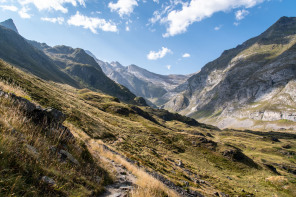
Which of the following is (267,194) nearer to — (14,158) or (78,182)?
(78,182)

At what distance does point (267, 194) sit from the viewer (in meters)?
30.1

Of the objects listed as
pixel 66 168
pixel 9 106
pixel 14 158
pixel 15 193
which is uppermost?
pixel 9 106

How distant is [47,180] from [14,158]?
1138mm

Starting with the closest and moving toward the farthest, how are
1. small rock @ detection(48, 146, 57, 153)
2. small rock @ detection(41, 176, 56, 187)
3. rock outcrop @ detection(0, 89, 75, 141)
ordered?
1. small rock @ detection(41, 176, 56, 187)
2. small rock @ detection(48, 146, 57, 153)
3. rock outcrop @ detection(0, 89, 75, 141)

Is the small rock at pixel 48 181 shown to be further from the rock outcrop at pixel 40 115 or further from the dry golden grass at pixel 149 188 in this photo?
the dry golden grass at pixel 149 188

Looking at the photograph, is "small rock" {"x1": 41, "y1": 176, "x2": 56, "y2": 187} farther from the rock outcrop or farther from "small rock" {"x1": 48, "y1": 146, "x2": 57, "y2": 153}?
the rock outcrop

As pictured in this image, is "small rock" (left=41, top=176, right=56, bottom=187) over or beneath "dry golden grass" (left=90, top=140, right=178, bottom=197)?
over

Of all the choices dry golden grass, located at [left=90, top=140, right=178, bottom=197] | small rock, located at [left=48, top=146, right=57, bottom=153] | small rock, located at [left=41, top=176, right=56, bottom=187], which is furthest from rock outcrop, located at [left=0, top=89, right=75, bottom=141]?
dry golden grass, located at [left=90, top=140, right=178, bottom=197]

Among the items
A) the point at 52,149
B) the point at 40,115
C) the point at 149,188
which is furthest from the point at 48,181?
the point at 40,115

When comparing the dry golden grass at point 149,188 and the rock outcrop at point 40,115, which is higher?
the rock outcrop at point 40,115

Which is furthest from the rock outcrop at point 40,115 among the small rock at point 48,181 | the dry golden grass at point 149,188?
the dry golden grass at point 149,188

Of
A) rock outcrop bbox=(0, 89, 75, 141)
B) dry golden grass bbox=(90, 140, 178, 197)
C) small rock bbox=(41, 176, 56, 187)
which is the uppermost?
rock outcrop bbox=(0, 89, 75, 141)

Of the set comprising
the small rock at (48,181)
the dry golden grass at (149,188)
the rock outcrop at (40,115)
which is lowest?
the dry golden grass at (149,188)

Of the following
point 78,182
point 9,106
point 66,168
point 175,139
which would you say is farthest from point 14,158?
point 175,139
